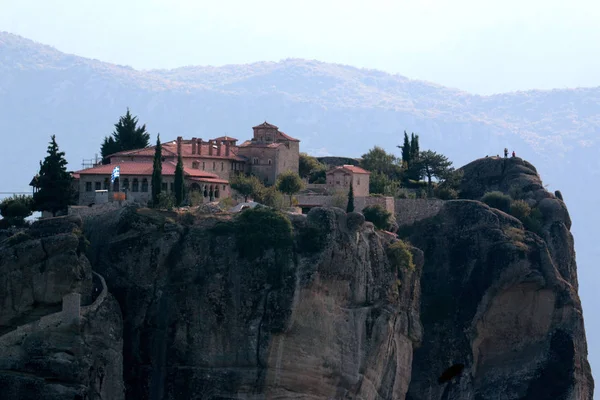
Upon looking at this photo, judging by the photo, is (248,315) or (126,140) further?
(126,140)

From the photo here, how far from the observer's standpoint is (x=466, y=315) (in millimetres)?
102500

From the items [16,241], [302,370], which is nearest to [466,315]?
[302,370]

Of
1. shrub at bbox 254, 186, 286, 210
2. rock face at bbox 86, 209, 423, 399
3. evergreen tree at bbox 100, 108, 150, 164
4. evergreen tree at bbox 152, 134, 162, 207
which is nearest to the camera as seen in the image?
rock face at bbox 86, 209, 423, 399

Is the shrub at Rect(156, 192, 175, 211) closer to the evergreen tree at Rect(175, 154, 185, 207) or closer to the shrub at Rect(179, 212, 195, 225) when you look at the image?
the evergreen tree at Rect(175, 154, 185, 207)

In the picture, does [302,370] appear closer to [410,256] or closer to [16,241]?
[410,256]

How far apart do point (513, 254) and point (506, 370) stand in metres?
7.25

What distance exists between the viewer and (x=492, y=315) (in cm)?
10312

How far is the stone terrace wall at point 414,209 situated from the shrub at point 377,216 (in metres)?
4.92

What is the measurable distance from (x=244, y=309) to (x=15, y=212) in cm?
1608

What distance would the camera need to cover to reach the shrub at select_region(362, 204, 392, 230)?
101250 millimetres

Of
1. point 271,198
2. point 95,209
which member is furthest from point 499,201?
point 95,209

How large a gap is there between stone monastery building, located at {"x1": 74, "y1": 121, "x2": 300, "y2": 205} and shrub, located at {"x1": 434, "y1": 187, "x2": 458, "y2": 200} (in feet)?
32.7

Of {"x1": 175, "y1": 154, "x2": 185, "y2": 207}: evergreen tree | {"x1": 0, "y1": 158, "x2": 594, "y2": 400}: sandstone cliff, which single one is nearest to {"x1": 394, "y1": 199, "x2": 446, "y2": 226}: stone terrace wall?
{"x1": 0, "y1": 158, "x2": 594, "y2": 400}: sandstone cliff

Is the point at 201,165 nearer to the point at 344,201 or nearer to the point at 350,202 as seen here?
the point at 344,201
